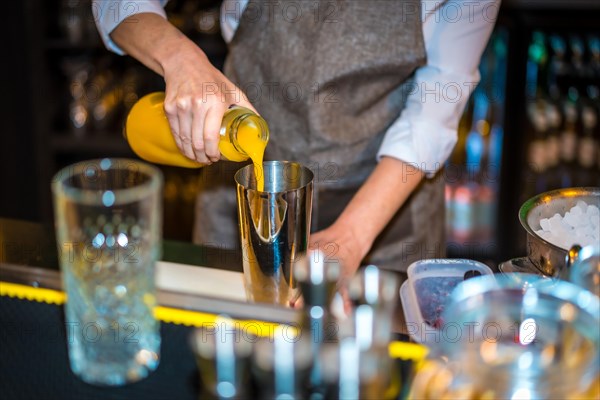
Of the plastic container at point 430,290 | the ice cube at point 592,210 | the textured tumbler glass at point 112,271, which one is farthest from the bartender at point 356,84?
the textured tumbler glass at point 112,271

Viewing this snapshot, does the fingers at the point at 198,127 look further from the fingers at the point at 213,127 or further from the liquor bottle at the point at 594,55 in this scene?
the liquor bottle at the point at 594,55

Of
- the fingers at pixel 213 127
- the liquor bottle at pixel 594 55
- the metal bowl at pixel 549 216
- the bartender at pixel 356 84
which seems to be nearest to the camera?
the metal bowl at pixel 549 216

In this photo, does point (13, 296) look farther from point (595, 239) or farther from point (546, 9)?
point (546, 9)

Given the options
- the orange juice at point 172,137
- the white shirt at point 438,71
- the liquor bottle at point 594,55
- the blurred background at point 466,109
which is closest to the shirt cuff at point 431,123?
the white shirt at point 438,71

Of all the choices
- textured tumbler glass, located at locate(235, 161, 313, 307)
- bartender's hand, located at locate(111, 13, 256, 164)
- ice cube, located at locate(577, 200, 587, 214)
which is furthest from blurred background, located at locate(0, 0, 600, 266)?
textured tumbler glass, located at locate(235, 161, 313, 307)

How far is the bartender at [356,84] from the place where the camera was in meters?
1.55

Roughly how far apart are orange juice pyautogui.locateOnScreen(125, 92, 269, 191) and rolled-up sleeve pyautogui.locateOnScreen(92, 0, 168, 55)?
0.21 m

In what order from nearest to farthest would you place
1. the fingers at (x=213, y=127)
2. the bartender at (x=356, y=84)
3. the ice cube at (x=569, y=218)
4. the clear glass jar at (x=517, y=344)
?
the clear glass jar at (x=517, y=344) < the ice cube at (x=569, y=218) < the fingers at (x=213, y=127) < the bartender at (x=356, y=84)

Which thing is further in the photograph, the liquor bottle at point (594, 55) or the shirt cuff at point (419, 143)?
the liquor bottle at point (594, 55)

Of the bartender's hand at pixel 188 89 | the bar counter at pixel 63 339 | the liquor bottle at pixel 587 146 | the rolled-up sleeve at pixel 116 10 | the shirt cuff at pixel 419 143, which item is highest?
the rolled-up sleeve at pixel 116 10

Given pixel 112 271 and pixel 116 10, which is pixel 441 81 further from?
pixel 112 271

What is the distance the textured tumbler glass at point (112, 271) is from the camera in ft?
2.80

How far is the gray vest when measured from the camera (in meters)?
1.64

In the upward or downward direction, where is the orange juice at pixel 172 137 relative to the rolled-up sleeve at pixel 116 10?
downward
